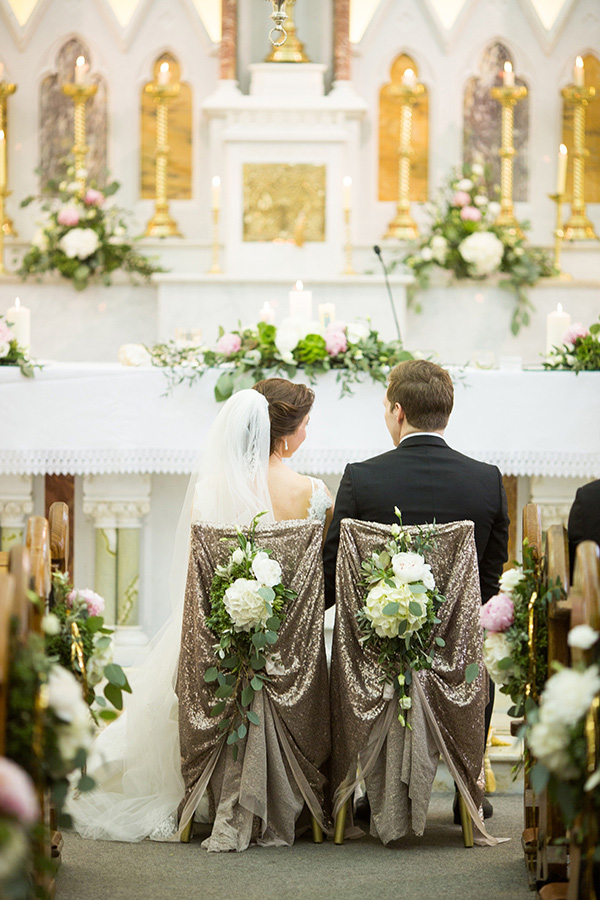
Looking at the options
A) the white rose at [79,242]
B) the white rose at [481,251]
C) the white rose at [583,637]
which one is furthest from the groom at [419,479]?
the white rose at [79,242]

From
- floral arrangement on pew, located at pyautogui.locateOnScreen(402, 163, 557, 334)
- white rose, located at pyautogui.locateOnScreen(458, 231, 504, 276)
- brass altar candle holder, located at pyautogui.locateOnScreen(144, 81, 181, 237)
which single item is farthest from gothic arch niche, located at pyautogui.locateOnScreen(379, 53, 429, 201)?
brass altar candle holder, located at pyautogui.locateOnScreen(144, 81, 181, 237)

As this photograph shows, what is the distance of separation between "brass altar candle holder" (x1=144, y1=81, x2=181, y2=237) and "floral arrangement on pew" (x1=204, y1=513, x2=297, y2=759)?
4.77 meters

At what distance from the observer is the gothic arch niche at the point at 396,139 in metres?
8.18

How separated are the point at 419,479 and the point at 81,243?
14.8ft

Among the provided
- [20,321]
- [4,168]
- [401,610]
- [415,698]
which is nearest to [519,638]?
[401,610]

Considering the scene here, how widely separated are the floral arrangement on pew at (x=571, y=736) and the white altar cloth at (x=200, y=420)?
3.26 meters

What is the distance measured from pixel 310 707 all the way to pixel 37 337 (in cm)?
487

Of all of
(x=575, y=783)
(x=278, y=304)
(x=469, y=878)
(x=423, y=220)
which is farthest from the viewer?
(x=423, y=220)

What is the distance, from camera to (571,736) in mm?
2217

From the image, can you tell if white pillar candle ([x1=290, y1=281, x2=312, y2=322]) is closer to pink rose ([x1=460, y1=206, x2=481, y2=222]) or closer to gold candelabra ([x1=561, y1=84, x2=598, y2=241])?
pink rose ([x1=460, y1=206, x2=481, y2=222])

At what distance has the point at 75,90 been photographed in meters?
7.64

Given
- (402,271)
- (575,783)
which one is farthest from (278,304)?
(575,783)

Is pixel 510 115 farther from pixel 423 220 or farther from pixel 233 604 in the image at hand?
pixel 233 604

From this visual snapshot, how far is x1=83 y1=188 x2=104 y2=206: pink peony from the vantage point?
299 inches
